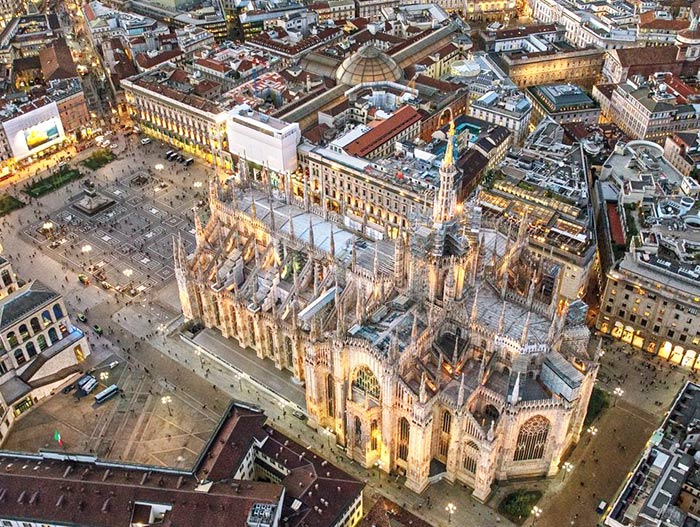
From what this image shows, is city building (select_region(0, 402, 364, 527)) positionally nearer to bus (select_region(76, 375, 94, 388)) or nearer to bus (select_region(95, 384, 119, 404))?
bus (select_region(95, 384, 119, 404))

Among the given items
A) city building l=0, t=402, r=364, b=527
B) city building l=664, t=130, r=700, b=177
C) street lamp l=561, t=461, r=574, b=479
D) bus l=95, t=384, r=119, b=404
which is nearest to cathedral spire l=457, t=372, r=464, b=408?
city building l=0, t=402, r=364, b=527

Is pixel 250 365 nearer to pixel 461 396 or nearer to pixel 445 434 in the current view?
pixel 445 434

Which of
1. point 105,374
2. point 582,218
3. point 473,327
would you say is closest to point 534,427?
point 473,327

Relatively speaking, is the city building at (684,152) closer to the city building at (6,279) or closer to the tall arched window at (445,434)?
the tall arched window at (445,434)

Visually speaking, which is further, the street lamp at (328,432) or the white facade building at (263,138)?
the white facade building at (263,138)

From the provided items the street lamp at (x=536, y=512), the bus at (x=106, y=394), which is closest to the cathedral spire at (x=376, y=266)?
the street lamp at (x=536, y=512)

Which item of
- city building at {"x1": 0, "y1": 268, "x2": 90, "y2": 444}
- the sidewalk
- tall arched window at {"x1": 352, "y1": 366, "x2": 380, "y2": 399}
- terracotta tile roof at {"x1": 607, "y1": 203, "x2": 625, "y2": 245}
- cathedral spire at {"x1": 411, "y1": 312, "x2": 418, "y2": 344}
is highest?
cathedral spire at {"x1": 411, "y1": 312, "x2": 418, "y2": 344}
